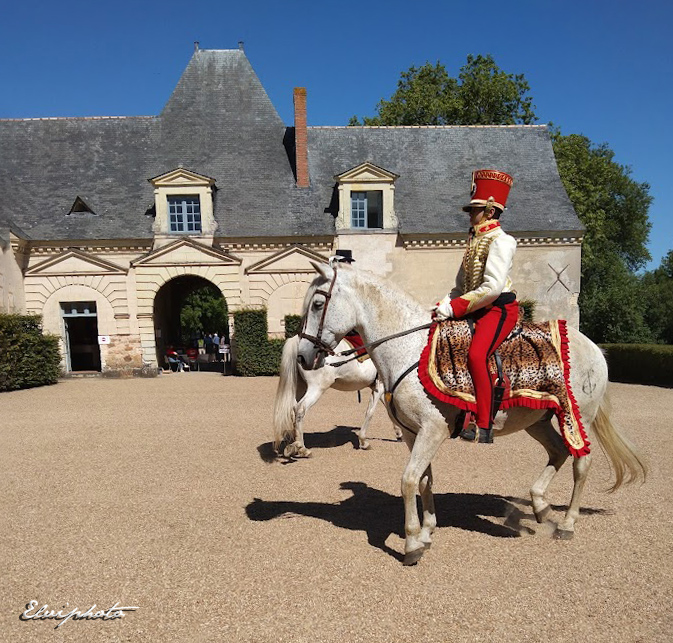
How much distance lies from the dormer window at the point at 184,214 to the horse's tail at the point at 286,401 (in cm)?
1168

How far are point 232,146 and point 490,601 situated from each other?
1809 centimetres

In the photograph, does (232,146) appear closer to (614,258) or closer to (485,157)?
(485,157)

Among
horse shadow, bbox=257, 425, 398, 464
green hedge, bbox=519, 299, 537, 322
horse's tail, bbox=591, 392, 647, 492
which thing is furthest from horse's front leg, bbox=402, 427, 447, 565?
green hedge, bbox=519, 299, 537, 322

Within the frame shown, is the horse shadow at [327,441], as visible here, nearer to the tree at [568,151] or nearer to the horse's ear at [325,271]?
the horse's ear at [325,271]

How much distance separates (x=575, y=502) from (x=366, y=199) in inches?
560

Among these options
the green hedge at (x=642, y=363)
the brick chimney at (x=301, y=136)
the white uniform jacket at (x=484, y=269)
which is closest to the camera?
the white uniform jacket at (x=484, y=269)

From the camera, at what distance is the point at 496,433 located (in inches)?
154

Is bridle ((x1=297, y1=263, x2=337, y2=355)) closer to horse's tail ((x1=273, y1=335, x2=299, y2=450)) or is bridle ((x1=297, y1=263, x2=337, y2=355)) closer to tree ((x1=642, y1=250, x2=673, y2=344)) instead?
horse's tail ((x1=273, y1=335, x2=299, y2=450))

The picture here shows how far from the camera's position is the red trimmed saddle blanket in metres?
3.55

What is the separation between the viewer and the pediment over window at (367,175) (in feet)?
54.3

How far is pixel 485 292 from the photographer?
3479 mm

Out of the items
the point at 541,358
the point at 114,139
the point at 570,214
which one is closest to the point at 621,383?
the point at 570,214

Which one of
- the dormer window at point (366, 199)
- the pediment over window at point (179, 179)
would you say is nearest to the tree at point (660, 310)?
the dormer window at point (366, 199)
